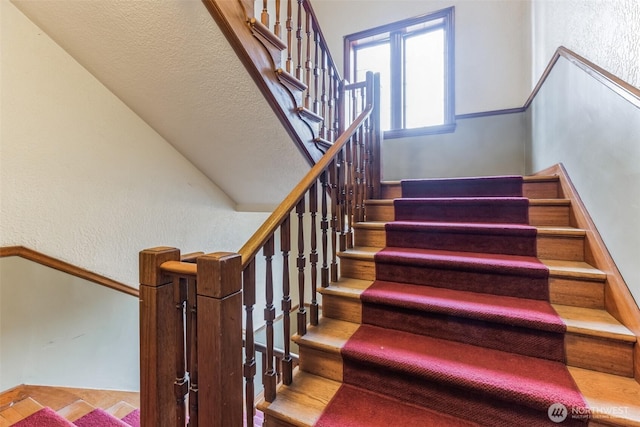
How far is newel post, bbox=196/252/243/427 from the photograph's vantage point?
80 centimetres

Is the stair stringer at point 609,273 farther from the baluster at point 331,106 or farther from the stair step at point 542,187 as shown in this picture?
the baluster at point 331,106

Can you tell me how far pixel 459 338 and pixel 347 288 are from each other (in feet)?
1.82

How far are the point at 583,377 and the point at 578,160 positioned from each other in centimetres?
110

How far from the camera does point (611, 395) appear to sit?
35.9 inches

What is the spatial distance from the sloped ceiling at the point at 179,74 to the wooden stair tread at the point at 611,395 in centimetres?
182

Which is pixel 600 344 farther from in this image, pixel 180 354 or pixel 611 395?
pixel 180 354

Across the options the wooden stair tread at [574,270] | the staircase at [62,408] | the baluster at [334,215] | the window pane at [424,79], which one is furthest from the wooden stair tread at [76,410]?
the window pane at [424,79]

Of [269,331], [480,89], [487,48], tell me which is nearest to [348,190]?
[269,331]

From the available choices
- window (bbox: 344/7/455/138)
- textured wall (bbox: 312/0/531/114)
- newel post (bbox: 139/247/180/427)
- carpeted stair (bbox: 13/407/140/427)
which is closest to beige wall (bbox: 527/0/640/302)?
textured wall (bbox: 312/0/531/114)

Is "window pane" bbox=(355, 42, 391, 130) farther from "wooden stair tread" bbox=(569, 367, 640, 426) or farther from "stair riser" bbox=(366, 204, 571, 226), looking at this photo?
"wooden stair tread" bbox=(569, 367, 640, 426)

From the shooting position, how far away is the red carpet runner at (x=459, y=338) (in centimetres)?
99

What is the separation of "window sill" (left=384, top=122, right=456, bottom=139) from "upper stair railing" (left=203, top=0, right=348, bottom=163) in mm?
1094

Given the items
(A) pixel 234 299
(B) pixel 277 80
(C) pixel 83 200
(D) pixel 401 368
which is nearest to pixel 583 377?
(D) pixel 401 368

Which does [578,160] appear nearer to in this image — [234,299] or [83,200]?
[234,299]
